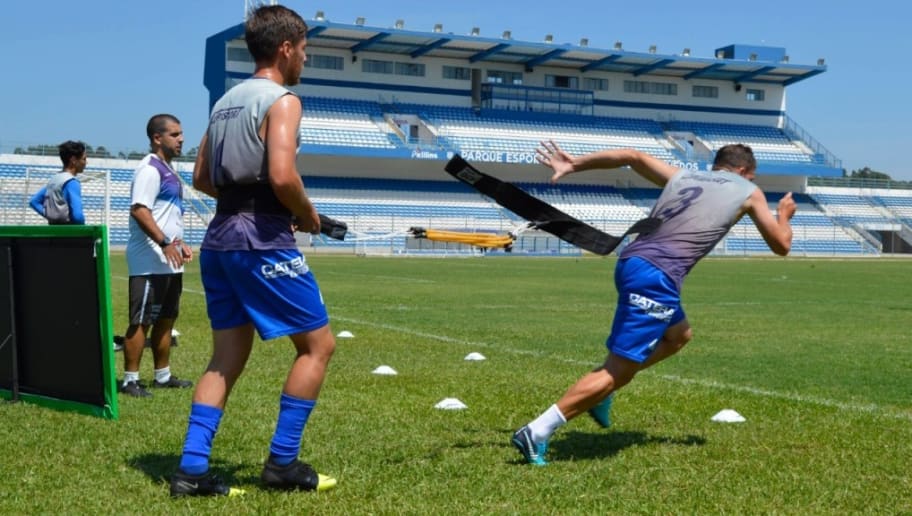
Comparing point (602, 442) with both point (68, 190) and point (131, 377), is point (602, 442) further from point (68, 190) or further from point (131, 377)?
point (68, 190)

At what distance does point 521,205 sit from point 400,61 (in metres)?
60.0

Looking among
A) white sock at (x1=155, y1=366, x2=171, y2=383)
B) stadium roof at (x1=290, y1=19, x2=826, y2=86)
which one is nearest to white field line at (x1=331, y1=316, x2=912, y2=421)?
white sock at (x1=155, y1=366, x2=171, y2=383)

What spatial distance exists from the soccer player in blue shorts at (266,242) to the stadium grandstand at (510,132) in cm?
4765

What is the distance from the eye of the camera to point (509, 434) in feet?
21.4

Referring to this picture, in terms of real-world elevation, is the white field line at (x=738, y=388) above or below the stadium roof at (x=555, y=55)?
below

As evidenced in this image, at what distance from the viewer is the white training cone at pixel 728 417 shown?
693cm

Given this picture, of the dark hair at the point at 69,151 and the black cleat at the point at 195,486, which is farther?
the dark hair at the point at 69,151

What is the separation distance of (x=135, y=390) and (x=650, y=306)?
13.0ft

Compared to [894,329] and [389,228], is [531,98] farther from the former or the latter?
[894,329]

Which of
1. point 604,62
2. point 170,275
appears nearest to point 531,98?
point 604,62

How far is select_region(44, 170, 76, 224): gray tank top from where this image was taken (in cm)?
949

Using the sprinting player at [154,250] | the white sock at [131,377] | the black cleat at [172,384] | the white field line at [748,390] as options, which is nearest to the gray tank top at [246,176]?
the sprinting player at [154,250]

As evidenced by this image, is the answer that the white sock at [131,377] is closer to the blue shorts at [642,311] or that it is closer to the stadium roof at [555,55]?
the blue shorts at [642,311]

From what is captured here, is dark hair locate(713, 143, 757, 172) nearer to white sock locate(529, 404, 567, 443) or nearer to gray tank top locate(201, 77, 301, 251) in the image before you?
white sock locate(529, 404, 567, 443)
